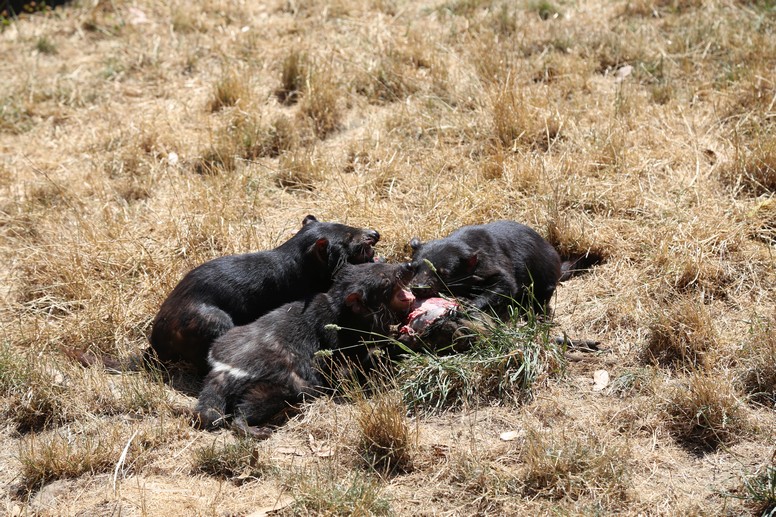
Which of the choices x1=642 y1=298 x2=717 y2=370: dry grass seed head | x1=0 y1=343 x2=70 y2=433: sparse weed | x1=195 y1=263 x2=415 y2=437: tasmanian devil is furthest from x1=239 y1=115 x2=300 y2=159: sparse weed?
x1=642 y1=298 x2=717 y2=370: dry grass seed head

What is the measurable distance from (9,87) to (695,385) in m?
7.67

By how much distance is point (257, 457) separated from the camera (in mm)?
4520

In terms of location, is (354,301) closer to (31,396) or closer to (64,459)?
(64,459)

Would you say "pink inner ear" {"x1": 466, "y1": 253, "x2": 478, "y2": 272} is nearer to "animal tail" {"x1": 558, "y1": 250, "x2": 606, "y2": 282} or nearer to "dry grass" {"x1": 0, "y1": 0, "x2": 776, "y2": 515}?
"dry grass" {"x1": 0, "y1": 0, "x2": 776, "y2": 515}

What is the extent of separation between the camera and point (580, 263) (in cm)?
611

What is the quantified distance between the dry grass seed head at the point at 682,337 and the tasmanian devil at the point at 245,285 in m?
1.94

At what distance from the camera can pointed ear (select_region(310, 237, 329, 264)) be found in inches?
220

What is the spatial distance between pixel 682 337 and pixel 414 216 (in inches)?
91.7

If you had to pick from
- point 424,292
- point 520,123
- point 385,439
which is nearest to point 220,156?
point 520,123

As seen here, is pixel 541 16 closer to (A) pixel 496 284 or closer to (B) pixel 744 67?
(B) pixel 744 67

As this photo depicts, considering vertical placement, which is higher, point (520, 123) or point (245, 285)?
point (520, 123)

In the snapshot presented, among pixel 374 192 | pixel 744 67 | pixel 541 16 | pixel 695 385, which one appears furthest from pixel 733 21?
pixel 695 385

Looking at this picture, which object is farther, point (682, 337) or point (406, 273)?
point (406, 273)

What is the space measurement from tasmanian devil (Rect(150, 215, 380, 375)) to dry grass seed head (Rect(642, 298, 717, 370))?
1.94 metres
